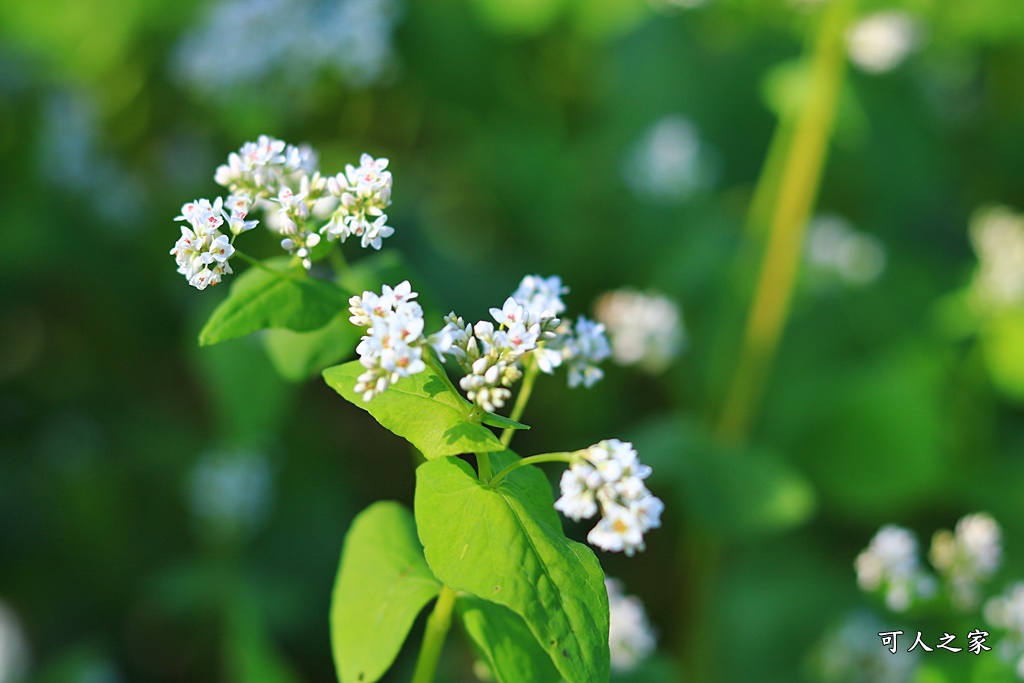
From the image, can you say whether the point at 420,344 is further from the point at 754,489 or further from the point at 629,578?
the point at 629,578

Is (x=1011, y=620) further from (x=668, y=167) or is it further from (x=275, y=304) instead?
(x=668, y=167)

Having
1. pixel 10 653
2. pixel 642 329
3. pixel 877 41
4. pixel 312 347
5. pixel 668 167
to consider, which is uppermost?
pixel 668 167

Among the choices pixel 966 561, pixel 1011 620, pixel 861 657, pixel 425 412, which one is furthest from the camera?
pixel 861 657

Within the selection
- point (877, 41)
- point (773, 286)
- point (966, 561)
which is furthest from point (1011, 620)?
point (877, 41)

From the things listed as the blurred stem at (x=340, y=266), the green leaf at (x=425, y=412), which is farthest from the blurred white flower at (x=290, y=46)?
the green leaf at (x=425, y=412)

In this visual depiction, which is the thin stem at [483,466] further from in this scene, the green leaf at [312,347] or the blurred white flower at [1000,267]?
the blurred white flower at [1000,267]

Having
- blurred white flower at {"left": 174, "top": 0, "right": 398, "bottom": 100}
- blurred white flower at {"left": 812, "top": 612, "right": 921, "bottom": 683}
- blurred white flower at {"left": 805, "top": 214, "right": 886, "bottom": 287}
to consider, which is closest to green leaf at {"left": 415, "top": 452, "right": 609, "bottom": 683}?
blurred white flower at {"left": 812, "top": 612, "right": 921, "bottom": 683}

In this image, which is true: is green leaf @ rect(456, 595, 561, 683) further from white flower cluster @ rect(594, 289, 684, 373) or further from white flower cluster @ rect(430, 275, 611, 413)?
white flower cluster @ rect(594, 289, 684, 373)
